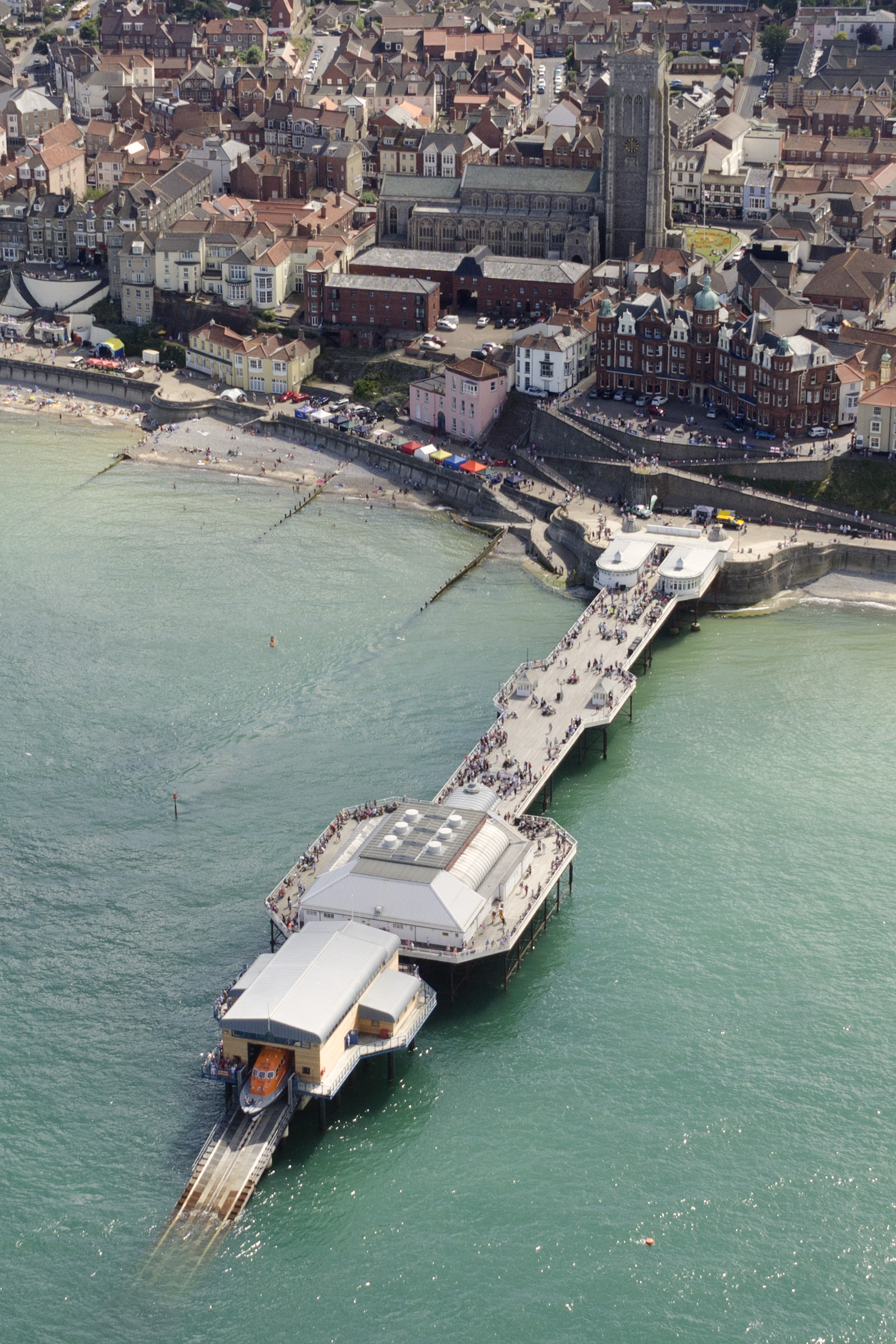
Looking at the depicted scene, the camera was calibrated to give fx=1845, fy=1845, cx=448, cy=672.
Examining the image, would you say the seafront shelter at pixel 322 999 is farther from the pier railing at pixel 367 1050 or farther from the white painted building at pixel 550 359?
the white painted building at pixel 550 359

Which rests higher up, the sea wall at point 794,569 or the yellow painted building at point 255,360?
the yellow painted building at point 255,360

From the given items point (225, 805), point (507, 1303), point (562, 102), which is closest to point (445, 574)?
point (225, 805)

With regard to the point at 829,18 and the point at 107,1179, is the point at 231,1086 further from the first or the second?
the point at 829,18

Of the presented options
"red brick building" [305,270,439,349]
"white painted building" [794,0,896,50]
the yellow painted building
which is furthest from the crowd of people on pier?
"white painted building" [794,0,896,50]

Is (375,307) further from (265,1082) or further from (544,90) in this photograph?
(265,1082)

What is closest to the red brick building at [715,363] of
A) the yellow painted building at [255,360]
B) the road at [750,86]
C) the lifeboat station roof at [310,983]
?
the yellow painted building at [255,360]

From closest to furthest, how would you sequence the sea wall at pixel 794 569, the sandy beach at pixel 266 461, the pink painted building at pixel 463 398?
the sea wall at pixel 794 569 < the sandy beach at pixel 266 461 < the pink painted building at pixel 463 398

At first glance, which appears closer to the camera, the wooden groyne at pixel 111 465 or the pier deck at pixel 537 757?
the pier deck at pixel 537 757
